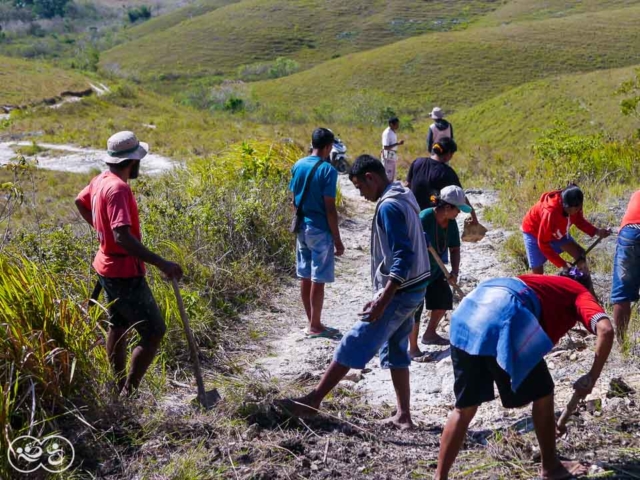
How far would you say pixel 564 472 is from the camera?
3279 mm

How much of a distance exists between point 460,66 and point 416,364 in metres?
56.5

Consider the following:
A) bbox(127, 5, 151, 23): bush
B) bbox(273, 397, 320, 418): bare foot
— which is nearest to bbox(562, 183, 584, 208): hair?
bbox(273, 397, 320, 418): bare foot

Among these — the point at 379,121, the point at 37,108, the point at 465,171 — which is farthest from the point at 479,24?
the point at 465,171

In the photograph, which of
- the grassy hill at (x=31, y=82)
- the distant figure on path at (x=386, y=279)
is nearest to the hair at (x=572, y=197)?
the distant figure on path at (x=386, y=279)

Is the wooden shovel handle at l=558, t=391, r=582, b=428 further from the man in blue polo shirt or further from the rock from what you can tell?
the man in blue polo shirt

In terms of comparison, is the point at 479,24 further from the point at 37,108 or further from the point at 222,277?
the point at 222,277

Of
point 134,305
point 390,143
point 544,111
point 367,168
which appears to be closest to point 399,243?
point 367,168

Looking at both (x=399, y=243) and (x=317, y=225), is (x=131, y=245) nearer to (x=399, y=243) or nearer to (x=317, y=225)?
(x=399, y=243)

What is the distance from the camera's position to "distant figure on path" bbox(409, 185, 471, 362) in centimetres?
514

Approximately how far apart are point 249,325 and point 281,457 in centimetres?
288

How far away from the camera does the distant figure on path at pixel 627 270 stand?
4.96 meters

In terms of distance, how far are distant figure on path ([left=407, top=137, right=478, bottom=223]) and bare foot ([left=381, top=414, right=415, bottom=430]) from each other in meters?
2.45

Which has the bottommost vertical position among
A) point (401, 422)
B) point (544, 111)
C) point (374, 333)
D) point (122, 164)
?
point (544, 111)

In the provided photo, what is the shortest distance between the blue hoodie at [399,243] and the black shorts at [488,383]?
2.52 ft
